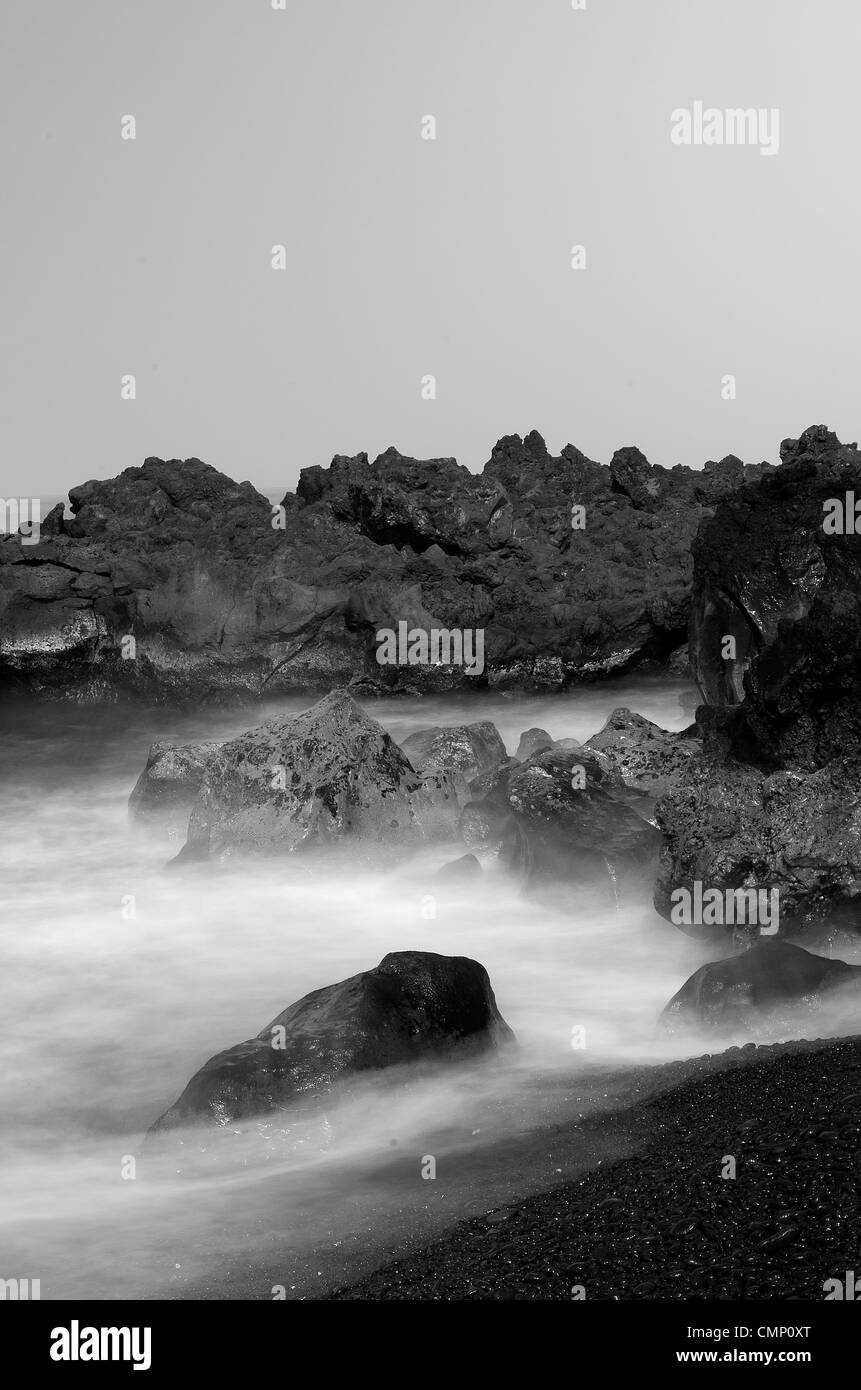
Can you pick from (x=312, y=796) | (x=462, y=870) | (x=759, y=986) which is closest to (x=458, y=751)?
(x=312, y=796)

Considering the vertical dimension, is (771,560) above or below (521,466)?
below

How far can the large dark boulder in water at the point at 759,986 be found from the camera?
9117 mm

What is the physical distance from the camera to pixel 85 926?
550 inches

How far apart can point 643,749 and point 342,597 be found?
13.1 meters

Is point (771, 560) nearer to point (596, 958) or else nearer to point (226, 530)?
point (596, 958)

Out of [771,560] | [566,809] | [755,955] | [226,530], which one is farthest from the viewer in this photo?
[226,530]

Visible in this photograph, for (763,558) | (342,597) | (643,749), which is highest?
(763,558)

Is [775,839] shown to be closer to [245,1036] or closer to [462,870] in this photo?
[462,870]

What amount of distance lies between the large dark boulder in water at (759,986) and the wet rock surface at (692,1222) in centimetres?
135

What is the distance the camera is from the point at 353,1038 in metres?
8.87

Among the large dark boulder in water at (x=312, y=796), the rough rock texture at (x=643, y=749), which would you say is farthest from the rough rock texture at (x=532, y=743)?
the large dark boulder in water at (x=312, y=796)

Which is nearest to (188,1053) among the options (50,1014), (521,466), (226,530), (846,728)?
(50,1014)

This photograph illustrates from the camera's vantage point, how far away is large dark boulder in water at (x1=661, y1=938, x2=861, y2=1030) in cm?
912
